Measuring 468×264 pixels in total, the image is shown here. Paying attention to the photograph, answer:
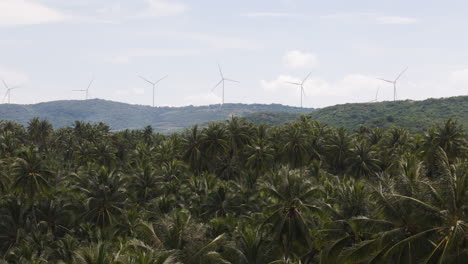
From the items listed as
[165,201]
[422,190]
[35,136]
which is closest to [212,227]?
[165,201]

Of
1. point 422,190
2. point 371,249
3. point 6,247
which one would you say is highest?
point 422,190

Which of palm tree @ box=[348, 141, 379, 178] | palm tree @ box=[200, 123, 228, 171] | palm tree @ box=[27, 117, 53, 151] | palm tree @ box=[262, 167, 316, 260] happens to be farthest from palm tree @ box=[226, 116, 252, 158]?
palm tree @ box=[27, 117, 53, 151]

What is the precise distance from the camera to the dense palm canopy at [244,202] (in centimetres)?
2709

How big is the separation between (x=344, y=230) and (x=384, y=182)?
933cm

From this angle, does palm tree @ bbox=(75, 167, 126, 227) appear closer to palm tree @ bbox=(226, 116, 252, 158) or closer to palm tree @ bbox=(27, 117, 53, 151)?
palm tree @ bbox=(226, 116, 252, 158)

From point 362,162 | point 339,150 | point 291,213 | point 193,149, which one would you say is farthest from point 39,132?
point 291,213

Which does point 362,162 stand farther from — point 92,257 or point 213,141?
point 92,257

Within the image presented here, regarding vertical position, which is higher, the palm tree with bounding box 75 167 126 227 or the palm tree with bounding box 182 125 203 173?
the palm tree with bounding box 182 125 203 173

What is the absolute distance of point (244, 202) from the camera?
6638 cm

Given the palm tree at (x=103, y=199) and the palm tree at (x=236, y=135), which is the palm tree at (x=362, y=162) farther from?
the palm tree at (x=103, y=199)

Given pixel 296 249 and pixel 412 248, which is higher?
pixel 412 248

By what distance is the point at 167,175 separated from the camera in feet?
270

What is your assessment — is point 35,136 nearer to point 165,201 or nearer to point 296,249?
point 165,201

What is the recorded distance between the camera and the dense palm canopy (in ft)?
88.9
